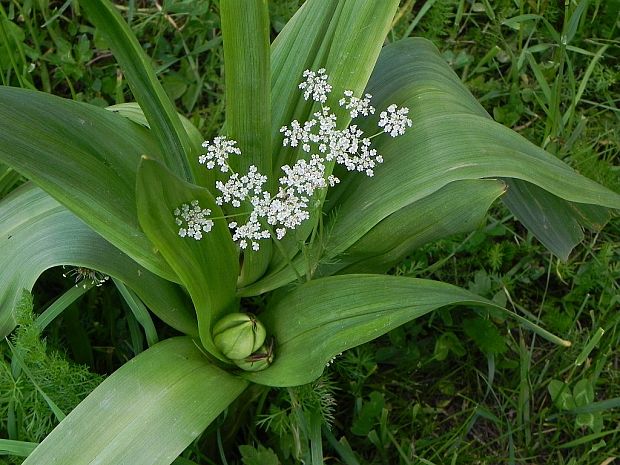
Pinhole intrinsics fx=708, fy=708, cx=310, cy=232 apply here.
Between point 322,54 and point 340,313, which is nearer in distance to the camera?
point 340,313

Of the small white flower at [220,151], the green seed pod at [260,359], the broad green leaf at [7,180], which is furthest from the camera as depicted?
the broad green leaf at [7,180]

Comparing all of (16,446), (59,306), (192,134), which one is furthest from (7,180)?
(16,446)

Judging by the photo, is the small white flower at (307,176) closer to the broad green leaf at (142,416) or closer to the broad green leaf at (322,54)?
the broad green leaf at (322,54)

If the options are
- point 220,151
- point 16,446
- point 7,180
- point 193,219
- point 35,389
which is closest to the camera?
point 193,219

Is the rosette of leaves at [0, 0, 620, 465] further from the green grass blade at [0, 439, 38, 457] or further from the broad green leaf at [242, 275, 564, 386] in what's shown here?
the green grass blade at [0, 439, 38, 457]

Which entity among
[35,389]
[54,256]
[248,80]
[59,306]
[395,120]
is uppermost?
[248,80]

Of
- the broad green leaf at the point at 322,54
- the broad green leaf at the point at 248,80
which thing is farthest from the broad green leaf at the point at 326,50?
the broad green leaf at the point at 248,80

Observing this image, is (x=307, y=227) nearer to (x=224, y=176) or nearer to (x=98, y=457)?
(x=224, y=176)

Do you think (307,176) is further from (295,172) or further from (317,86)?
(317,86)
